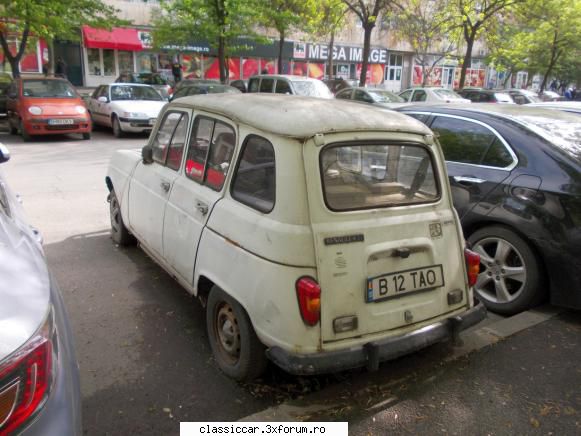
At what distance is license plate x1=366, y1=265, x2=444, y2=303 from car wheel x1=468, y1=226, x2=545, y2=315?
1.37 meters

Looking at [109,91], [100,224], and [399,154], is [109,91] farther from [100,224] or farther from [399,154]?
[399,154]

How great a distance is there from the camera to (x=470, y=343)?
144 inches

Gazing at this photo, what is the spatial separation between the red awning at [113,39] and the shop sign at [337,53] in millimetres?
12007

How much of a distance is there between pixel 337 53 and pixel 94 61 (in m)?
18.1

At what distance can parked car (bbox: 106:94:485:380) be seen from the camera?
8.86 ft

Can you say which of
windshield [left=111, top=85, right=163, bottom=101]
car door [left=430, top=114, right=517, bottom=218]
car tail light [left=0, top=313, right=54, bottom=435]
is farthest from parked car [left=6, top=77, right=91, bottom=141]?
car tail light [left=0, top=313, right=54, bottom=435]

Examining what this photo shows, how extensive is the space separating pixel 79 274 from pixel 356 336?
10.4 ft

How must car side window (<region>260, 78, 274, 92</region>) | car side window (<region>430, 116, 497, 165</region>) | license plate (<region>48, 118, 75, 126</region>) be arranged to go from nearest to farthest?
car side window (<region>430, 116, 497, 165</region>)
license plate (<region>48, 118, 75, 126</region>)
car side window (<region>260, 78, 274, 92</region>)

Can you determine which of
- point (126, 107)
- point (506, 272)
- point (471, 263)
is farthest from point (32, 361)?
point (126, 107)

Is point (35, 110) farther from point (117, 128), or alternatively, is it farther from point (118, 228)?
point (118, 228)

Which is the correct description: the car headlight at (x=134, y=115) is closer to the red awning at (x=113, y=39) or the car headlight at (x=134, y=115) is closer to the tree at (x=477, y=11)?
the tree at (x=477, y=11)

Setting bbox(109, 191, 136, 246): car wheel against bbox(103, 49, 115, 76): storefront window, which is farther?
bbox(103, 49, 115, 76): storefront window

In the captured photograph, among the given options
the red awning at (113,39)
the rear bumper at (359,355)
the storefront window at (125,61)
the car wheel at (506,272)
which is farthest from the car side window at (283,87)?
the storefront window at (125,61)

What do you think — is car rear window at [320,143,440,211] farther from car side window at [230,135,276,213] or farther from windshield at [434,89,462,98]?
windshield at [434,89,462,98]
